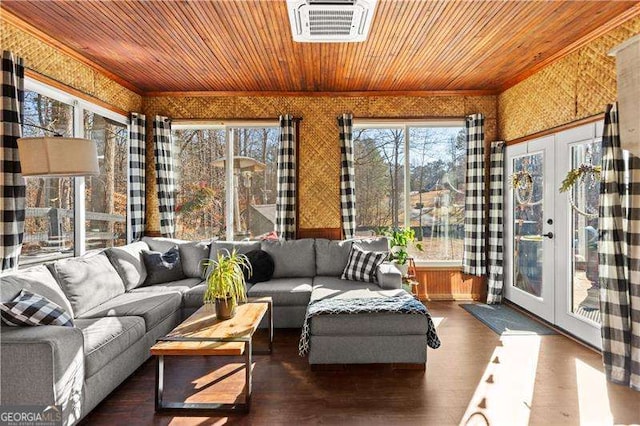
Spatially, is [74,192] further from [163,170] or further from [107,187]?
[163,170]

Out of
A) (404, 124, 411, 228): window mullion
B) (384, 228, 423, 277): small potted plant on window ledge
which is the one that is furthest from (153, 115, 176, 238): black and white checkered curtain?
(404, 124, 411, 228): window mullion

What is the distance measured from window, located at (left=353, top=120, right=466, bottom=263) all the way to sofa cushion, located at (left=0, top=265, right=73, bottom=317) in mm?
3536

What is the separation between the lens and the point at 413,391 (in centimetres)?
268

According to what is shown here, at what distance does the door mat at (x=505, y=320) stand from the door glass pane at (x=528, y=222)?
34 cm

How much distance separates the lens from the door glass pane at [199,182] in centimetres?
525

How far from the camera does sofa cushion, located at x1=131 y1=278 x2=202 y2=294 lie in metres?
3.80

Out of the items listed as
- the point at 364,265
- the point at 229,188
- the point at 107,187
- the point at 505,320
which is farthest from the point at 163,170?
→ the point at 505,320

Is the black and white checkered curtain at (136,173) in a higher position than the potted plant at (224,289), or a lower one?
higher

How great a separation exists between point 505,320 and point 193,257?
371 centimetres

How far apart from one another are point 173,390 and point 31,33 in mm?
3230

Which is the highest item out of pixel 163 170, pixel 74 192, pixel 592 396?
pixel 163 170

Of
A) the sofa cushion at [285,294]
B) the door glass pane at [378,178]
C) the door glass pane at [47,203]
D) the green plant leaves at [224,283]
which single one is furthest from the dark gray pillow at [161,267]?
the door glass pane at [378,178]

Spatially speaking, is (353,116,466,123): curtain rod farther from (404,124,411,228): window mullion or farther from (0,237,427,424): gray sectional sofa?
(0,237,427,424): gray sectional sofa

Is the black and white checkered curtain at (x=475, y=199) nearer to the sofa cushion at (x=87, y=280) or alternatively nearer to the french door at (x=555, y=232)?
the french door at (x=555, y=232)
